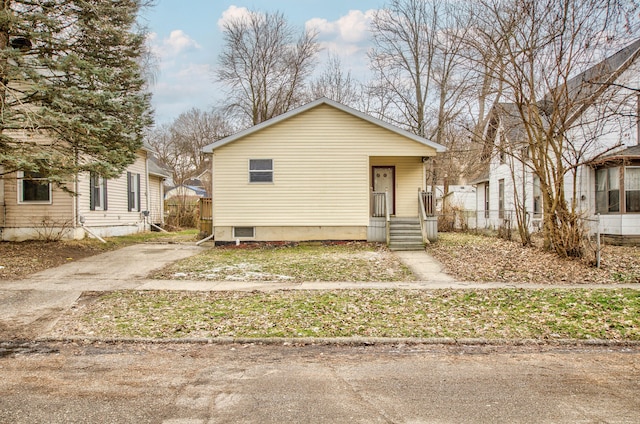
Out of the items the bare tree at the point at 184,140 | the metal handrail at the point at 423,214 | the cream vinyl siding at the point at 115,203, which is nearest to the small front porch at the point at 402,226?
the metal handrail at the point at 423,214

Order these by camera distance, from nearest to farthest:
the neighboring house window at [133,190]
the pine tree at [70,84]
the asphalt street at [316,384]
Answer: the asphalt street at [316,384] < the pine tree at [70,84] < the neighboring house window at [133,190]

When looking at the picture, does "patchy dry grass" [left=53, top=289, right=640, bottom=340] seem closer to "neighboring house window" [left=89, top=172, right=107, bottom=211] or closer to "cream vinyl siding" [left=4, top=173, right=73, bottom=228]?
"cream vinyl siding" [left=4, top=173, right=73, bottom=228]

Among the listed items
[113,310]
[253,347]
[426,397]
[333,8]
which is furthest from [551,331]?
[333,8]

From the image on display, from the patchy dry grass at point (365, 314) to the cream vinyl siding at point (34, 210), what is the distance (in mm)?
9882

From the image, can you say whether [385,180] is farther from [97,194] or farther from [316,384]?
[316,384]

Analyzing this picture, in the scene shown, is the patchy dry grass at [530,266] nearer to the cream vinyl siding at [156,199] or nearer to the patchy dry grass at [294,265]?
the patchy dry grass at [294,265]

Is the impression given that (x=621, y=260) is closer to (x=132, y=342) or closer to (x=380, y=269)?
(x=380, y=269)

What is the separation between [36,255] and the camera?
45.8 ft

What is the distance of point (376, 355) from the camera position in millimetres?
5805

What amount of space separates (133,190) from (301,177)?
1057cm

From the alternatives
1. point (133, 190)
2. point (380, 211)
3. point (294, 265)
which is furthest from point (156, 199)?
point (294, 265)

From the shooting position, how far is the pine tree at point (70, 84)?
12.6 meters

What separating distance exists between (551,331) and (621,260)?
7841 mm

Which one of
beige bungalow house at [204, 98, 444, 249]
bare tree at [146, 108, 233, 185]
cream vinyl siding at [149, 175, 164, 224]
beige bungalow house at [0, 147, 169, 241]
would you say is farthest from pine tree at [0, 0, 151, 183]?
bare tree at [146, 108, 233, 185]
